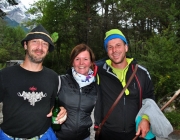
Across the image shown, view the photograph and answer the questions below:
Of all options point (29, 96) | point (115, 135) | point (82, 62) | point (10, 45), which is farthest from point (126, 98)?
point (10, 45)

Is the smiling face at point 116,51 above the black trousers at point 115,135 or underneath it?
above

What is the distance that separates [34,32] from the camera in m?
3.01

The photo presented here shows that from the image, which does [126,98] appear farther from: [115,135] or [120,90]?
[115,135]

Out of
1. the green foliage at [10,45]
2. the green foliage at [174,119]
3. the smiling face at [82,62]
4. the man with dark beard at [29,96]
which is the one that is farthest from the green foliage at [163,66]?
the green foliage at [10,45]

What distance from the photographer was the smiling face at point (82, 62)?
11.1 feet

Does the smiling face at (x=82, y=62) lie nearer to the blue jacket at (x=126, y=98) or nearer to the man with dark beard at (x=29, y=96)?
the blue jacket at (x=126, y=98)

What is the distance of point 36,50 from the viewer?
290 centimetres

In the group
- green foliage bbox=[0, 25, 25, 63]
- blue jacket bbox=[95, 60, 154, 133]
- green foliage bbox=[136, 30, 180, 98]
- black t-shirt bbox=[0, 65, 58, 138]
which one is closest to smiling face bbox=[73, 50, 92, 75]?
blue jacket bbox=[95, 60, 154, 133]

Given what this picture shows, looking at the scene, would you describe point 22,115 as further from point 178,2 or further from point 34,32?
point 178,2

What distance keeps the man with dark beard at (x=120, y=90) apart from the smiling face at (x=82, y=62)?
0.90ft

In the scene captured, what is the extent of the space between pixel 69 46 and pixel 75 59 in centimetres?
2809

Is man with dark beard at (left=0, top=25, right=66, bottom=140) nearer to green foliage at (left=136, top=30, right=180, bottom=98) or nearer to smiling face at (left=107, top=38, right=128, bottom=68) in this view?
smiling face at (left=107, top=38, right=128, bottom=68)

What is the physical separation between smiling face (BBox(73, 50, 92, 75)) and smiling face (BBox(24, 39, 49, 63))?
23.2 inches

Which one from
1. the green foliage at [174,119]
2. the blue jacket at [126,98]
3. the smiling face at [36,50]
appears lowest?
the green foliage at [174,119]
